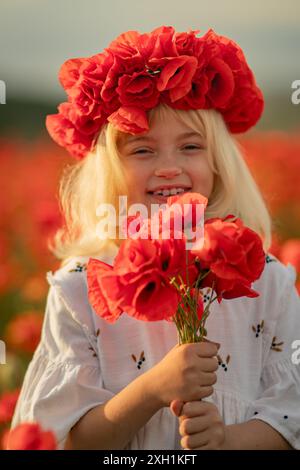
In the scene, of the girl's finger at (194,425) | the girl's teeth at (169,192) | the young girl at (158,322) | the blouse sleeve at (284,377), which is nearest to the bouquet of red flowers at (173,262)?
the girl's finger at (194,425)

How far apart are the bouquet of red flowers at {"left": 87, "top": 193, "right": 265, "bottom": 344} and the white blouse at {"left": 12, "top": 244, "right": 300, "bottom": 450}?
0.49 metres

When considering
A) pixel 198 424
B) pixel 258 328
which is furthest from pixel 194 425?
pixel 258 328

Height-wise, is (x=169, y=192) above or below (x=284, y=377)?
above

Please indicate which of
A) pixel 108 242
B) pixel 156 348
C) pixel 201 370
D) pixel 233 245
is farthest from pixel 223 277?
pixel 108 242

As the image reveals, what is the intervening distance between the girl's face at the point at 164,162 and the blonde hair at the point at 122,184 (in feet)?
0.07

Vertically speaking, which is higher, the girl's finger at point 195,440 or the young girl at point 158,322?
the young girl at point 158,322

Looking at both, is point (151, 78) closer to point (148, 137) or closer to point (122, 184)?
point (148, 137)

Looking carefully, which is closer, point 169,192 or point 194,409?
point 194,409

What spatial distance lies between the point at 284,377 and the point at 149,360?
1.18 feet

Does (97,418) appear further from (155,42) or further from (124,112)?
(155,42)

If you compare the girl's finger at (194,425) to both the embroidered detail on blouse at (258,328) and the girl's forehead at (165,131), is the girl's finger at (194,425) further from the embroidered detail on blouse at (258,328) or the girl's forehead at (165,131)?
the girl's forehead at (165,131)

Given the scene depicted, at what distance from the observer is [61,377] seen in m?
1.96

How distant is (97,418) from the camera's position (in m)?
1.89

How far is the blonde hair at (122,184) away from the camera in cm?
206
